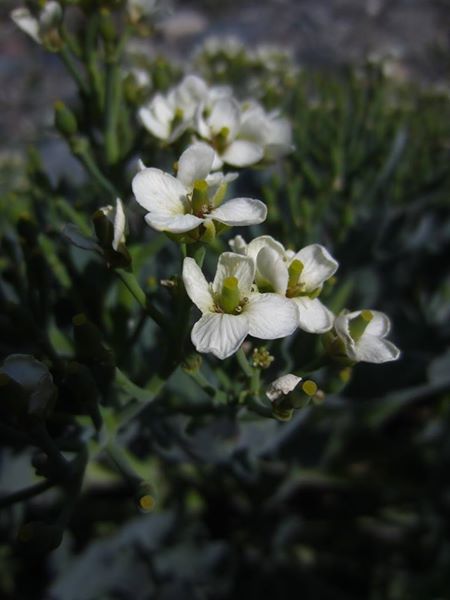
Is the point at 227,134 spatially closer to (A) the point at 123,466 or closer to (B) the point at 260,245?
(B) the point at 260,245

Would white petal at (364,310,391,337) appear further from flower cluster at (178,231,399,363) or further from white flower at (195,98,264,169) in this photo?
white flower at (195,98,264,169)

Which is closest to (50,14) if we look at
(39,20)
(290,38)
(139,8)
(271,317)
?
(39,20)

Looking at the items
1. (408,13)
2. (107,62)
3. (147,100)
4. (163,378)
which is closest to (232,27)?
(408,13)

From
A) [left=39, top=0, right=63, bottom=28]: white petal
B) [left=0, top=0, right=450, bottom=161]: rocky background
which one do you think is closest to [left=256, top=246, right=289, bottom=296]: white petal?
[left=39, top=0, right=63, bottom=28]: white petal

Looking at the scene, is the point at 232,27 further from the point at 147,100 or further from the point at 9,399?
the point at 9,399

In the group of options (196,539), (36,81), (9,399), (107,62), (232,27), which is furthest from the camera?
(232,27)

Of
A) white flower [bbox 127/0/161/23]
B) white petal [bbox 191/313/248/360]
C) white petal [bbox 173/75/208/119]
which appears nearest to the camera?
white petal [bbox 191/313/248/360]

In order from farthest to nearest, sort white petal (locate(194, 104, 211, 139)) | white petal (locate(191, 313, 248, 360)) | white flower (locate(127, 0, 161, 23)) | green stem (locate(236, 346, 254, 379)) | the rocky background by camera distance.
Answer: the rocky background
white flower (locate(127, 0, 161, 23))
white petal (locate(194, 104, 211, 139))
green stem (locate(236, 346, 254, 379))
white petal (locate(191, 313, 248, 360))
